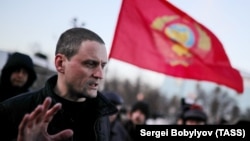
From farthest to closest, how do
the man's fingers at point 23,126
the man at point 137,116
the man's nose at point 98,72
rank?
the man at point 137,116 → the man's nose at point 98,72 → the man's fingers at point 23,126

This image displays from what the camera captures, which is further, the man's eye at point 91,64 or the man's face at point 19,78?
the man's face at point 19,78

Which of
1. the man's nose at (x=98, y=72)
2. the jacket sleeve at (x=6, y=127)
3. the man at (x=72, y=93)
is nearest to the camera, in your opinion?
the jacket sleeve at (x=6, y=127)

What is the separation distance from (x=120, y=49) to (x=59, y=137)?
2740 mm

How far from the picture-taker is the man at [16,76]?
4.09 m

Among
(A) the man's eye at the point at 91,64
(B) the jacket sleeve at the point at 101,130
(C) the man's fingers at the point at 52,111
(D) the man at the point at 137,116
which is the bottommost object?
(D) the man at the point at 137,116

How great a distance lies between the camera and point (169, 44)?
213 inches

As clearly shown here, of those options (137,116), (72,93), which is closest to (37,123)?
(72,93)

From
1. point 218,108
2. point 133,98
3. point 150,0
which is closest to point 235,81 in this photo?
point 150,0

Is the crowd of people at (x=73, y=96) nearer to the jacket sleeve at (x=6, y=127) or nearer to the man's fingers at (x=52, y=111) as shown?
the jacket sleeve at (x=6, y=127)

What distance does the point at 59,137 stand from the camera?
1997 millimetres

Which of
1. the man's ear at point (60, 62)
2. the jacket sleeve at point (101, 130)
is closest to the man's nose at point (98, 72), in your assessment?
the man's ear at point (60, 62)

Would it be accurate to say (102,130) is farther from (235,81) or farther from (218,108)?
(218,108)

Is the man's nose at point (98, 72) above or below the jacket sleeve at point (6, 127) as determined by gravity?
above

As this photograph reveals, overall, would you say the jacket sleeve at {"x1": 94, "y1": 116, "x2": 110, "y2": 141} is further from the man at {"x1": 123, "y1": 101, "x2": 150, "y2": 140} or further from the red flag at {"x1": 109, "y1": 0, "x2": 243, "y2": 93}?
the man at {"x1": 123, "y1": 101, "x2": 150, "y2": 140}
